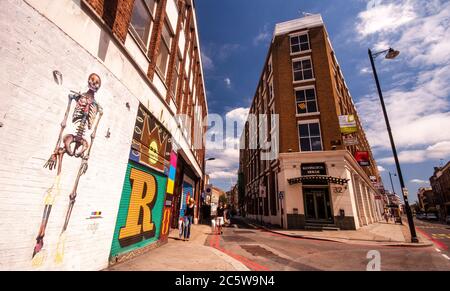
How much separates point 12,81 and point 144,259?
4906mm

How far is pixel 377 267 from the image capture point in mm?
6320

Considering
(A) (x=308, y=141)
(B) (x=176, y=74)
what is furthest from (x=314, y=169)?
(B) (x=176, y=74)

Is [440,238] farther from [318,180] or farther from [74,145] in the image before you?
[74,145]

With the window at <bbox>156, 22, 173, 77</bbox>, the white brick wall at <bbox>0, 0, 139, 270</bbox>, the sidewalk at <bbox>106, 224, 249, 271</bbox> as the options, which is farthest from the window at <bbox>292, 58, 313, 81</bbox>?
the white brick wall at <bbox>0, 0, 139, 270</bbox>

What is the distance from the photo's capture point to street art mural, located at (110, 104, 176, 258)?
5.42 m

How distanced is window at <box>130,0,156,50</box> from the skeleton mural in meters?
3.00

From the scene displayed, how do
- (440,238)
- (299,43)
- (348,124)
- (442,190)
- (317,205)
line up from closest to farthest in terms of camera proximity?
(440,238)
(348,124)
(317,205)
(299,43)
(442,190)

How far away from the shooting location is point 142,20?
22.2 feet

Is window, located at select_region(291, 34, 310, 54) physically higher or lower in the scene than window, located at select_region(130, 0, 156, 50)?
higher

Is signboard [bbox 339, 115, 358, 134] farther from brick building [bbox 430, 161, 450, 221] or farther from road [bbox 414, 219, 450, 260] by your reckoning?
brick building [bbox 430, 161, 450, 221]

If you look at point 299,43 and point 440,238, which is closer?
point 440,238

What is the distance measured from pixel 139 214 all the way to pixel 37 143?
3766mm
